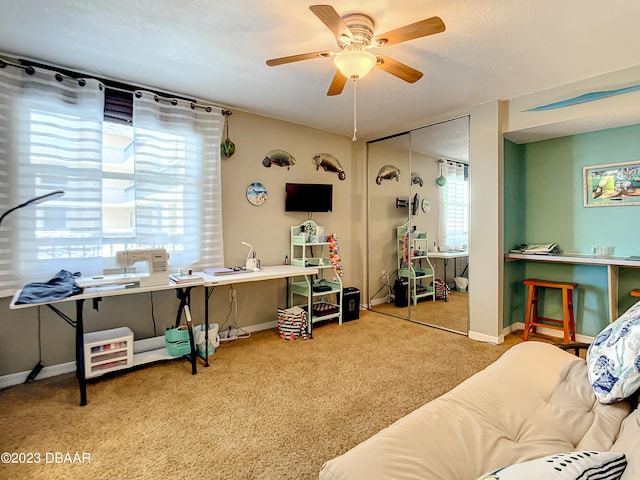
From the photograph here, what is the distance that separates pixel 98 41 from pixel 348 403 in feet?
9.84

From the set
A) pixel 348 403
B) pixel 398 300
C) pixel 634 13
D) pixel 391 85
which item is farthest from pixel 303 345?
pixel 634 13

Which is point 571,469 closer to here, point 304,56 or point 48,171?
point 304,56

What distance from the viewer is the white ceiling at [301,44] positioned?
1.90 m

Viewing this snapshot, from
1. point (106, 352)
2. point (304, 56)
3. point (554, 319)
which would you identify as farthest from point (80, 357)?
point (554, 319)

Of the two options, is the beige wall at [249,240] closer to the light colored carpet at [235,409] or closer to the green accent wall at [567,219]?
the light colored carpet at [235,409]

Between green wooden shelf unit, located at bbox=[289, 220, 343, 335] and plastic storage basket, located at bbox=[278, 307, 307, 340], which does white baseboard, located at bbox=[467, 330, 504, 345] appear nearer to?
green wooden shelf unit, located at bbox=[289, 220, 343, 335]

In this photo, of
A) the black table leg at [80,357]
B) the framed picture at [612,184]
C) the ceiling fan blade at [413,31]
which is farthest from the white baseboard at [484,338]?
the black table leg at [80,357]

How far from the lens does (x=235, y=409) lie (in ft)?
7.04

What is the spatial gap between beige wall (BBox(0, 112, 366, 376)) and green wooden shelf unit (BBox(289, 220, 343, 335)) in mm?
155

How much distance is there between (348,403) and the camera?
2203 millimetres

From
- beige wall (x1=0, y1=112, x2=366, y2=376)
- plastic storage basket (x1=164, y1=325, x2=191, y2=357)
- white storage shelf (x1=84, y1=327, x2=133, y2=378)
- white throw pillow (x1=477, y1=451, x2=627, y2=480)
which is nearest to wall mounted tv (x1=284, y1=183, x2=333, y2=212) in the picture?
beige wall (x1=0, y1=112, x2=366, y2=376)

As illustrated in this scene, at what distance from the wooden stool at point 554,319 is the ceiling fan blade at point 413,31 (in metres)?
2.88

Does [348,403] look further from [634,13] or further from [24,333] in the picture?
[634,13]

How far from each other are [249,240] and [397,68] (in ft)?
7.69
